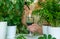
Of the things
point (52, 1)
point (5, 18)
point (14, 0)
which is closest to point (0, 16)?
point (5, 18)

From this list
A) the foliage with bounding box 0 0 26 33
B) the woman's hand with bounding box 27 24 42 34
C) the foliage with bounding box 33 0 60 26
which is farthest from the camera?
the woman's hand with bounding box 27 24 42 34

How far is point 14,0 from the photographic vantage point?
1532 millimetres

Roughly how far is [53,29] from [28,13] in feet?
1.51

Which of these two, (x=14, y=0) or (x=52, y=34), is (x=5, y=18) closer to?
(x=14, y=0)

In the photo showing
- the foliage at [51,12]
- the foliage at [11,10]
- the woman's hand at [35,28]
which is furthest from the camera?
the woman's hand at [35,28]

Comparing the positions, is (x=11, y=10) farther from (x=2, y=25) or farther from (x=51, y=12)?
(x=51, y=12)

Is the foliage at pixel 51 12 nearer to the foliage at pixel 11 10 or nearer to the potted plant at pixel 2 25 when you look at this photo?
the foliage at pixel 11 10

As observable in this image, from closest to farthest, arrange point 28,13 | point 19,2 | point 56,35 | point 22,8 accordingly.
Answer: point 56,35 → point 19,2 → point 22,8 → point 28,13

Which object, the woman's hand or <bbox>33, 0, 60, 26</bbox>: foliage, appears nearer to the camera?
<bbox>33, 0, 60, 26</bbox>: foliage

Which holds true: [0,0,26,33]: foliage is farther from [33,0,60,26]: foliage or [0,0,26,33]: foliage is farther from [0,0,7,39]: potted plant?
[33,0,60,26]: foliage

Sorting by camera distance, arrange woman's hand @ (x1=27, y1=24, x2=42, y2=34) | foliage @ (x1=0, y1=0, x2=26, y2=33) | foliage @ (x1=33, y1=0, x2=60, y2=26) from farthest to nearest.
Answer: woman's hand @ (x1=27, y1=24, x2=42, y2=34)
foliage @ (x1=0, y1=0, x2=26, y2=33)
foliage @ (x1=33, y1=0, x2=60, y2=26)

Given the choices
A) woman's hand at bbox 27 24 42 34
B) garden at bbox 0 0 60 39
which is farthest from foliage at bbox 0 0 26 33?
woman's hand at bbox 27 24 42 34

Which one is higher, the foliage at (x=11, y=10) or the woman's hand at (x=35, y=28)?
the foliage at (x=11, y=10)

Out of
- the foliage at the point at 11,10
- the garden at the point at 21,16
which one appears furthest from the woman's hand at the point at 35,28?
the foliage at the point at 11,10
